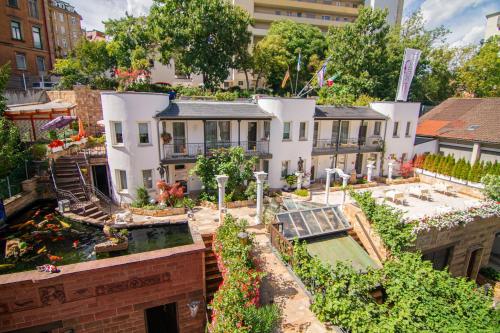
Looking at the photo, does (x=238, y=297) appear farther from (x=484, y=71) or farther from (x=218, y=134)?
(x=484, y=71)

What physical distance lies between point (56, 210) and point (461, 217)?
2009cm

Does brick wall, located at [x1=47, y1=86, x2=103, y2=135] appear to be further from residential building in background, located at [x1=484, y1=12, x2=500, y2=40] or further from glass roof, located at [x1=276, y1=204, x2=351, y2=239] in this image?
residential building in background, located at [x1=484, y1=12, x2=500, y2=40]

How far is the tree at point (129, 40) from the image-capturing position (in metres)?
28.7

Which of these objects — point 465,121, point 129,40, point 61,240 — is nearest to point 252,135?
point 61,240

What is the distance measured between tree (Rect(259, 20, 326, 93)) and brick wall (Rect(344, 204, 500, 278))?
82.6 feet

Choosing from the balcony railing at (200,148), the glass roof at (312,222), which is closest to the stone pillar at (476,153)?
the glass roof at (312,222)

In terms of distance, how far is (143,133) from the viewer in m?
15.3

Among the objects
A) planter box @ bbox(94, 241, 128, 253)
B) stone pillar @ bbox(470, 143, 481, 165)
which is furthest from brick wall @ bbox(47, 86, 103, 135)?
stone pillar @ bbox(470, 143, 481, 165)

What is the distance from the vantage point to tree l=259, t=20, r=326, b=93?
33125mm

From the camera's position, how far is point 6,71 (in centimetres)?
1255

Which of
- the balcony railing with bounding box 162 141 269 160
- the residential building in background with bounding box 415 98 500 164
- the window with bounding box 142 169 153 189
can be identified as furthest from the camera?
the residential building in background with bounding box 415 98 500 164

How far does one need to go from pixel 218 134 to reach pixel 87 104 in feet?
43.1

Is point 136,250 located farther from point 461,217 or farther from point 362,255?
point 461,217

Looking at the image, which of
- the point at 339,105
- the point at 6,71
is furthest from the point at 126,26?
the point at 339,105
